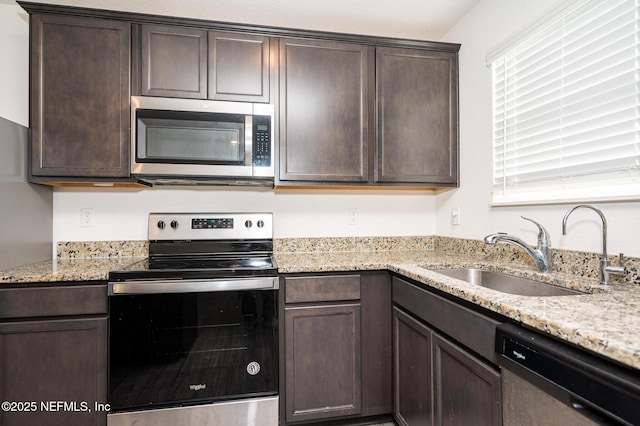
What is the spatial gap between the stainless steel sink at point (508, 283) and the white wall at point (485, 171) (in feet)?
0.74

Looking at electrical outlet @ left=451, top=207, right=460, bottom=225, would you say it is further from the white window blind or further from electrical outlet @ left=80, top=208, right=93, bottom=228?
electrical outlet @ left=80, top=208, right=93, bottom=228

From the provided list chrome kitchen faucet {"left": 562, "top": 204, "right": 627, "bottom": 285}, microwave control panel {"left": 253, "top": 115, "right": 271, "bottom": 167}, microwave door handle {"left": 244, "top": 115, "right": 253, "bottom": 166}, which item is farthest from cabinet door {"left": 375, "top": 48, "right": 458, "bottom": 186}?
chrome kitchen faucet {"left": 562, "top": 204, "right": 627, "bottom": 285}

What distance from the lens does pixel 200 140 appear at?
180cm

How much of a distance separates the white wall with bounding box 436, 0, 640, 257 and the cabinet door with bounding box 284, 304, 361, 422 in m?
0.97

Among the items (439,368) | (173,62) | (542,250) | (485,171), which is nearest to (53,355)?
(173,62)

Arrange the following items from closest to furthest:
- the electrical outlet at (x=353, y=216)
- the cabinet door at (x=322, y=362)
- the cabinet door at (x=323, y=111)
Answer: the cabinet door at (x=322, y=362), the cabinet door at (x=323, y=111), the electrical outlet at (x=353, y=216)

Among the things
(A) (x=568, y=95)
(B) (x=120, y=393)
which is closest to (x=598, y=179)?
(A) (x=568, y=95)

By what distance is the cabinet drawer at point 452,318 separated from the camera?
3.35ft

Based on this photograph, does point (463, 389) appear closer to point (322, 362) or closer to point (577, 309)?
point (577, 309)

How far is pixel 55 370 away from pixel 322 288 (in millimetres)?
1340

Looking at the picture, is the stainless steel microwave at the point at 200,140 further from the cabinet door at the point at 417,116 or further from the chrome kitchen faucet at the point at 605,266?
the chrome kitchen faucet at the point at 605,266

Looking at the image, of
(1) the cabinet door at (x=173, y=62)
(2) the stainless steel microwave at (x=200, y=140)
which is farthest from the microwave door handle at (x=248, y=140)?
(1) the cabinet door at (x=173, y=62)

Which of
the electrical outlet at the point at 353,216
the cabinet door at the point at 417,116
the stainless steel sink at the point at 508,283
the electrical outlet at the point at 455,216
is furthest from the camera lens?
the electrical outlet at the point at 353,216

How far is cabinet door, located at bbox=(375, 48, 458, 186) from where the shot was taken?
2.03m
